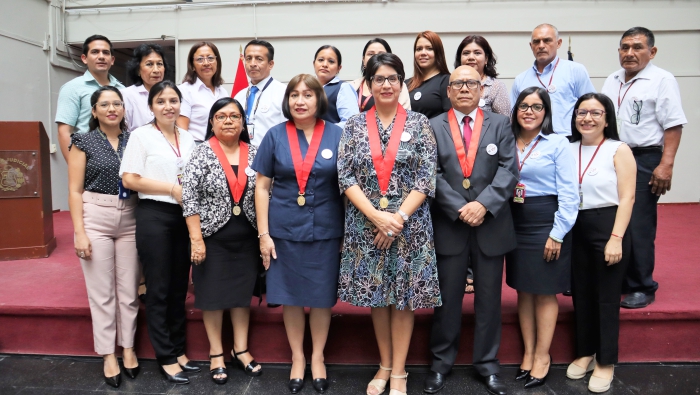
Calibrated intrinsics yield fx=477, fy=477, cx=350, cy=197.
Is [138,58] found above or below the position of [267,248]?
above

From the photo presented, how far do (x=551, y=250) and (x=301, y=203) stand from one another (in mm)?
1331

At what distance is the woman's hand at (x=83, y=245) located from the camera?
2582 millimetres

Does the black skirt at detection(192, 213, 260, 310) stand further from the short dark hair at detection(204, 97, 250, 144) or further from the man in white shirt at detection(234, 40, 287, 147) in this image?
the man in white shirt at detection(234, 40, 287, 147)

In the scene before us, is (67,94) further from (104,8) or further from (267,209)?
(104,8)

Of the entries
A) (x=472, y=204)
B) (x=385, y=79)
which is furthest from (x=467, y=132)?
(x=385, y=79)

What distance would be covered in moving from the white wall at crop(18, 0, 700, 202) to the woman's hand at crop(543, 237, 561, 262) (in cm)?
461

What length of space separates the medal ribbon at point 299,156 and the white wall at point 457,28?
14.8ft

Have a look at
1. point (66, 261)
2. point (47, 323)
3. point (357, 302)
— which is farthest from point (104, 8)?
point (357, 302)

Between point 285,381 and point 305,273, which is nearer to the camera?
point 305,273

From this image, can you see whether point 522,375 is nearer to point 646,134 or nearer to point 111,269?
point 646,134

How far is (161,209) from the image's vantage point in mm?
2629

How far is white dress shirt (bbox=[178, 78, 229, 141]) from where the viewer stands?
3213 mm

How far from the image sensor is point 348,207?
8.04 ft

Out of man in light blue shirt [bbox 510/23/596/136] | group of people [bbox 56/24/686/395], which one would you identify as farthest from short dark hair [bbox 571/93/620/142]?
man in light blue shirt [bbox 510/23/596/136]
